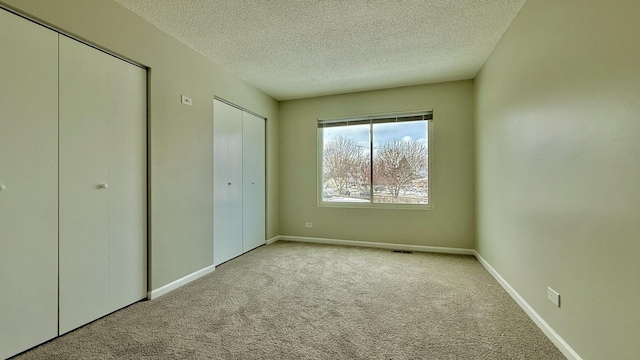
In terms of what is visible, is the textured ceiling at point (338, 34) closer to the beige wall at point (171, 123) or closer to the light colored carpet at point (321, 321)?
the beige wall at point (171, 123)

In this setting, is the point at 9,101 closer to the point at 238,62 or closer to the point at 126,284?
the point at 126,284

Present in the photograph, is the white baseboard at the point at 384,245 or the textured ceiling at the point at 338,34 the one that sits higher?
the textured ceiling at the point at 338,34

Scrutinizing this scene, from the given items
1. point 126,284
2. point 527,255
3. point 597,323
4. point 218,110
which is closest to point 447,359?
point 597,323

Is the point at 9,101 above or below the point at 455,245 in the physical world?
above

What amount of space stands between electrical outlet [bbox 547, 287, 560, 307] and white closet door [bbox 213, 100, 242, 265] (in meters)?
3.34

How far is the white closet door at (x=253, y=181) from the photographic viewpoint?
408 centimetres

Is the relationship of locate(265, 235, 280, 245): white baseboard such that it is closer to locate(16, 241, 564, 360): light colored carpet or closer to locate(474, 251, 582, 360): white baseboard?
locate(16, 241, 564, 360): light colored carpet

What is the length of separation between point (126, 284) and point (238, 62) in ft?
8.81

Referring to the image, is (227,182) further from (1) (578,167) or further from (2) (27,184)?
(1) (578,167)

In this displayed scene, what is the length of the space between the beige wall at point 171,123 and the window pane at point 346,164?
198 cm

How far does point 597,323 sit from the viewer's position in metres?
1.43

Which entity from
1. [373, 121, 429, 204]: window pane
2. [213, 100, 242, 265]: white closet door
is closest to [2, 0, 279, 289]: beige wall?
[213, 100, 242, 265]: white closet door

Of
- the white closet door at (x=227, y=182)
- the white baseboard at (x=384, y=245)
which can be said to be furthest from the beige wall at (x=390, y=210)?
the white closet door at (x=227, y=182)

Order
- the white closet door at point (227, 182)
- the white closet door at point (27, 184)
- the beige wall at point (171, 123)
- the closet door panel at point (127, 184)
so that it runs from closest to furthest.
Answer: the white closet door at point (27, 184) < the beige wall at point (171, 123) < the closet door panel at point (127, 184) < the white closet door at point (227, 182)
